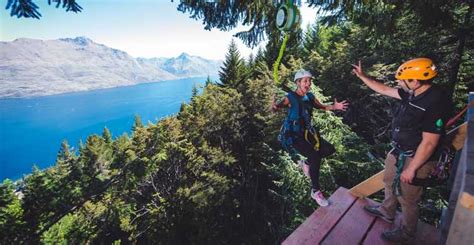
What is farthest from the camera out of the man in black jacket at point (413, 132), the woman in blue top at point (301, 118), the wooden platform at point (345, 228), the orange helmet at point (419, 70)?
the woman in blue top at point (301, 118)

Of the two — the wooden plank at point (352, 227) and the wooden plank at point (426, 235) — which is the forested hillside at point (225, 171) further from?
the wooden plank at point (426, 235)

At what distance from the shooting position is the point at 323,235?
3336 mm

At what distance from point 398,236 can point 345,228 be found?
0.60m

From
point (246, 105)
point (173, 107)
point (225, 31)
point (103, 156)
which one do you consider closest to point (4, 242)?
point (246, 105)

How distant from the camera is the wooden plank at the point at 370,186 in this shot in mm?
3900

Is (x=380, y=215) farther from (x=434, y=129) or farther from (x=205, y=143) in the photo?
(x=205, y=143)

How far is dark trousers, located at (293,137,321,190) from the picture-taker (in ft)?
13.9

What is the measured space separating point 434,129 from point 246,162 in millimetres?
23256

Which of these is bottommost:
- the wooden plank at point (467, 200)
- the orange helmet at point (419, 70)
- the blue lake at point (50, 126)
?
the blue lake at point (50, 126)

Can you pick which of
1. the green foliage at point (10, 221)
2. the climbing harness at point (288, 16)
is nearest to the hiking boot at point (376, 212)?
the climbing harness at point (288, 16)

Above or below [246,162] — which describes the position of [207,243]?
below

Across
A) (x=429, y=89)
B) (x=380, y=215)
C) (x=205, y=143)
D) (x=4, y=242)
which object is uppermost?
(x=429, y=89)

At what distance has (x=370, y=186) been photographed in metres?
4.02

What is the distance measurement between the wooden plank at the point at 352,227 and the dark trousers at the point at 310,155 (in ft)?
2.41
